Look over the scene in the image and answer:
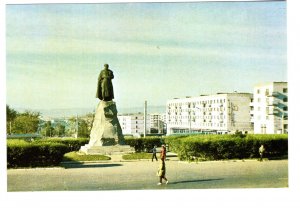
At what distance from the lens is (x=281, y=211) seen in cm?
1112

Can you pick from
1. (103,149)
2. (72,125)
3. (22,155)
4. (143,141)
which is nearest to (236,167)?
(103,149)

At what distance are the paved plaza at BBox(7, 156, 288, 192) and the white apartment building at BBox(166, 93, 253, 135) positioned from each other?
48.3ft

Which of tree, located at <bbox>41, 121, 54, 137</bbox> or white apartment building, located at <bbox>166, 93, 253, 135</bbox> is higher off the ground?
white apartment building, located at <bbox>166, 93, 253, 135</bbox>

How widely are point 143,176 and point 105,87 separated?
7003mm

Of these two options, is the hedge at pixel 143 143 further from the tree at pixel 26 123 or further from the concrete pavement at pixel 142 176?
the concrete pavement at pixel 142 176

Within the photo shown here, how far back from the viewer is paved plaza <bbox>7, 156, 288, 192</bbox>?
512 inches

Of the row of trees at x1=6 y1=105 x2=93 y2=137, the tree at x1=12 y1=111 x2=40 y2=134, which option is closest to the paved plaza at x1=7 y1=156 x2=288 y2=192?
the row of trees at x1=6 y1=105 x2=93 y2=137

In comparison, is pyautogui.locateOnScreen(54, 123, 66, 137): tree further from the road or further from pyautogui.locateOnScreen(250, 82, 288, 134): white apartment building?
the road

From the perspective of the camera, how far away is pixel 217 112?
152ft

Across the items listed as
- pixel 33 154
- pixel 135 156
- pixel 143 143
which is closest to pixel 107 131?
pixel 135 156

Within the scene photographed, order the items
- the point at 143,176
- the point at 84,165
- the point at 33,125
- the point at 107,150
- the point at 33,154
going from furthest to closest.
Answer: the point at 33,125 → the point at 107,150 → the point at 84,165 → the point at 33,154 → the point at 143,176

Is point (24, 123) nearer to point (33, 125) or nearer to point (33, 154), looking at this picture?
point (33, 125)
